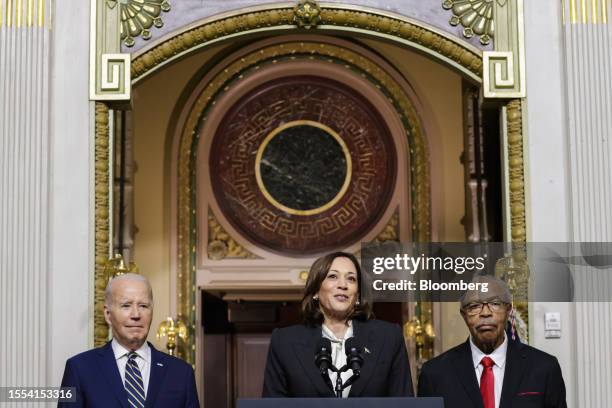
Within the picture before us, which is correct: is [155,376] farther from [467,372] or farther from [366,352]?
[467,372]

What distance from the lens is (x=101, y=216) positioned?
666cm

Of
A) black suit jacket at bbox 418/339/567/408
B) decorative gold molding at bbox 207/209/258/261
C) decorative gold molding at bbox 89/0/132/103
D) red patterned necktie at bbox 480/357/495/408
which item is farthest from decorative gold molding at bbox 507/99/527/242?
decorative gold molding at bbox 207/209/258/261

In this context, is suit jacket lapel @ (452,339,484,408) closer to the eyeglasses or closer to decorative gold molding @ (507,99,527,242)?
the eyeglasses

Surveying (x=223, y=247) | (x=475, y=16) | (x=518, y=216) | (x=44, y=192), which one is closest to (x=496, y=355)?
(x=518, y=216)

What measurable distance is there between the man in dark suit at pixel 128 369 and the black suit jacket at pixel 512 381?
1.13 metres

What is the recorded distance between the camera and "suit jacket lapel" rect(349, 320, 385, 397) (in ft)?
15.7

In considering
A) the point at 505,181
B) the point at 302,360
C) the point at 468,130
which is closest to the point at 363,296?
the point at 302,360

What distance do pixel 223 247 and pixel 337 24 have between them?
3034 millimetres

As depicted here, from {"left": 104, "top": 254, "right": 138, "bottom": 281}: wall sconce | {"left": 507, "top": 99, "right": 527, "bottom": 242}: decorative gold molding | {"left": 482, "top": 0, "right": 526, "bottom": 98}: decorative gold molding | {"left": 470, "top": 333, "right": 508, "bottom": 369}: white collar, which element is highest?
{"left": 482, "top": 0, "right": 526, "bottom": 98}: decorative gold molding

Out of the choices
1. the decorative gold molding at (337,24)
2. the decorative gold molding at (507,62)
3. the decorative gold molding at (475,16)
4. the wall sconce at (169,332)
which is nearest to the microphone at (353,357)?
the decorative gold molding at (507,62)

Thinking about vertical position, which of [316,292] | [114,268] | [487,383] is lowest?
[487,383]

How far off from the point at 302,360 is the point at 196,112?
16.6ft

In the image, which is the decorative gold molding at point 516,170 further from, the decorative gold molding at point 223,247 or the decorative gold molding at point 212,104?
the decorative gold molding at point 223,247

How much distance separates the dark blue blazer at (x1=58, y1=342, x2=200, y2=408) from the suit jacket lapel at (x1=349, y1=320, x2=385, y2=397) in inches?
32.0
